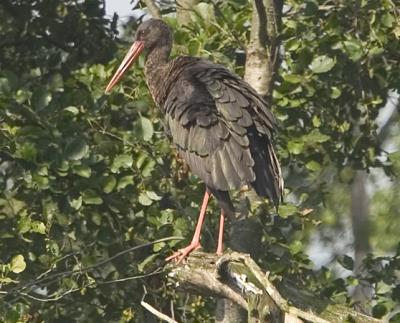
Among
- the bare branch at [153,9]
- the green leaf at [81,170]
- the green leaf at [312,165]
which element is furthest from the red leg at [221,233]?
the bare branch at [153,9]

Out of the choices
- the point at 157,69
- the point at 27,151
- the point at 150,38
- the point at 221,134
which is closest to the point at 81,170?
the point at 27,151

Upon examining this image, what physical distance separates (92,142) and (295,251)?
1.48m

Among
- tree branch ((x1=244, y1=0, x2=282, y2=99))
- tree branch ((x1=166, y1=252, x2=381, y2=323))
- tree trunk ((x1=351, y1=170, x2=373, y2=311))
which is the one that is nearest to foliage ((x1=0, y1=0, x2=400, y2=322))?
tree branch ((x1=244, y1=0, x2=282, y2=99))

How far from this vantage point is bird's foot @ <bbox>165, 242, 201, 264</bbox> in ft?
26.6

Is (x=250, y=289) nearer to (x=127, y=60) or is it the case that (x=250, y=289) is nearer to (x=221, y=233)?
(x=221, y=233)

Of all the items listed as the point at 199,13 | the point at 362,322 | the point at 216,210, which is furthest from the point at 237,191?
the point at 362,322

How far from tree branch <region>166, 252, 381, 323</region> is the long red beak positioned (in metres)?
1.40

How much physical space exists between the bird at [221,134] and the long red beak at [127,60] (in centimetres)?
38

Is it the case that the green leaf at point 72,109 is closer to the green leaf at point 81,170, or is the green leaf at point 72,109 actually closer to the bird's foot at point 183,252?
the green leaf at point 81,170

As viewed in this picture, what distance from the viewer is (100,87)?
8.81 m

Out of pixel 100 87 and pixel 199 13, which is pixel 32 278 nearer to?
pixel 100 87

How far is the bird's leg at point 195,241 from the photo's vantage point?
26.8ft

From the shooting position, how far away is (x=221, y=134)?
26.5 feet

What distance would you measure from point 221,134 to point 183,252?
73 cm
